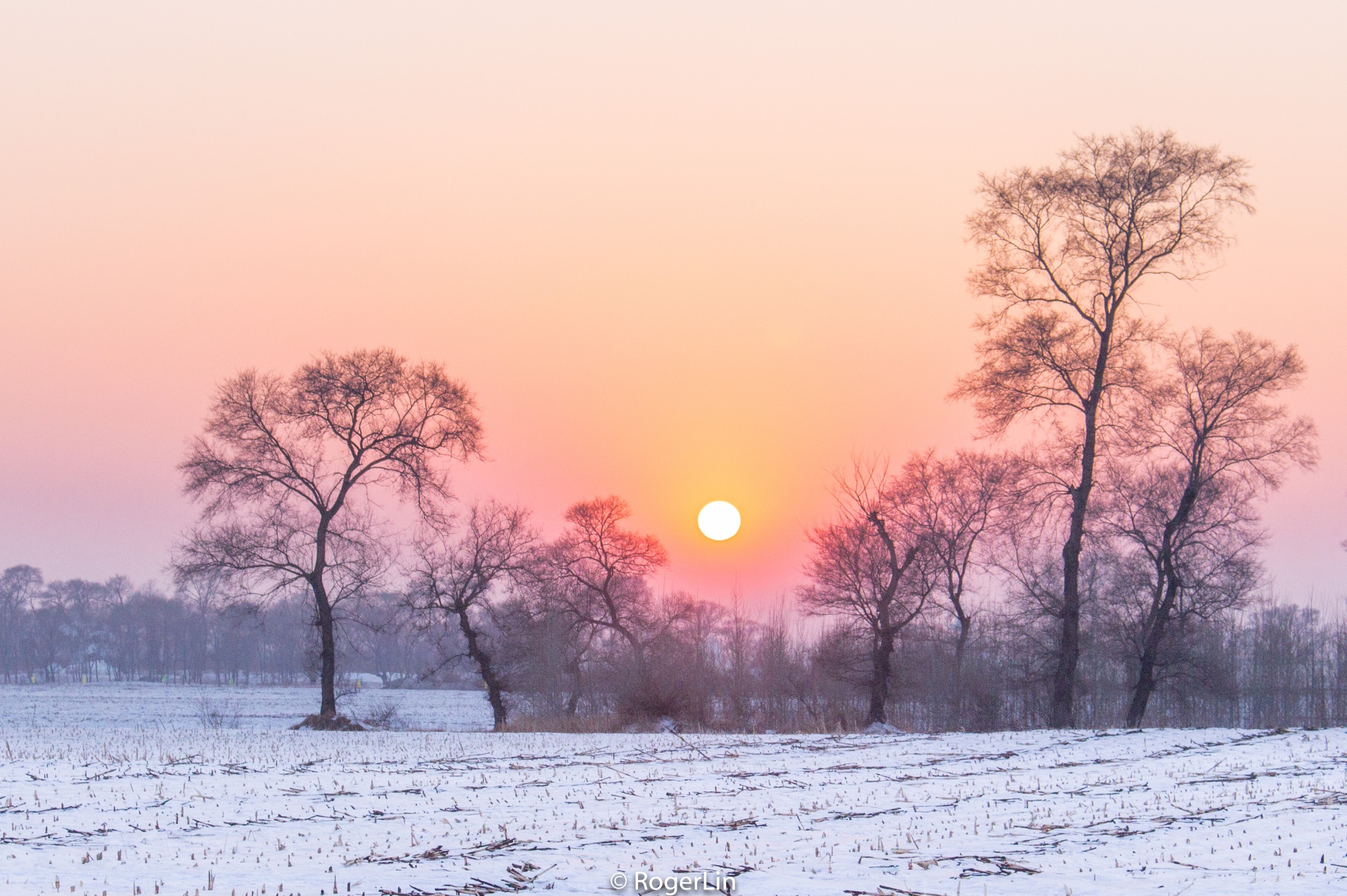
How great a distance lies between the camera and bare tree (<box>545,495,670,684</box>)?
1870 inches

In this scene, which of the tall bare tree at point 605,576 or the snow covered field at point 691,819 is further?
the tall bare tree at point 605,576

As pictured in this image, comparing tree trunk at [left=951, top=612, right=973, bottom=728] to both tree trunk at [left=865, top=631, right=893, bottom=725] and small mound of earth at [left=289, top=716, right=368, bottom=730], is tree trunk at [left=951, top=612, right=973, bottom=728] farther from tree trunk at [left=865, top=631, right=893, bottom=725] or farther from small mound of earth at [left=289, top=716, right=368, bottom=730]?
small mound of earth at [left=289, top=716, right=368, bottom=730]

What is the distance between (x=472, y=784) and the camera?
1269 cm

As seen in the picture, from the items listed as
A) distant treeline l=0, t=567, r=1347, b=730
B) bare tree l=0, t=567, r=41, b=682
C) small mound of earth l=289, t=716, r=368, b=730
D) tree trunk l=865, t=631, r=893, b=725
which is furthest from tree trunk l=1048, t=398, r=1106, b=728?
bare tree l=0, t=567, r=41, b=682

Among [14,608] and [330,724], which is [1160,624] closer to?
[330,724]

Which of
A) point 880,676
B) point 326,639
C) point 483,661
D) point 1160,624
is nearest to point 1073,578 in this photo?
point 1160,624

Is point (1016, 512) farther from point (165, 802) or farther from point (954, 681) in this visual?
point (165, 802)

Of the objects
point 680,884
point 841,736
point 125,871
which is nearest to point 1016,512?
point 841,736

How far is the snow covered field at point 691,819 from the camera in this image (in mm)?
7027

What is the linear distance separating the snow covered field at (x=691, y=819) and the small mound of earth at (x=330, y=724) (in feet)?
31.4

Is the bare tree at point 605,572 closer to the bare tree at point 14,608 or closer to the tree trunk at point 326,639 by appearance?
the tree trunk at point 326,639

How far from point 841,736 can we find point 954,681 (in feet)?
65.6

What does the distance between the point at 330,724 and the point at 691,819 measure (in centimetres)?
2075

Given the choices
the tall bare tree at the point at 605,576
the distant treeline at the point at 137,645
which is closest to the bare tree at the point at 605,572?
the tall bare tree at the point at 605,576
